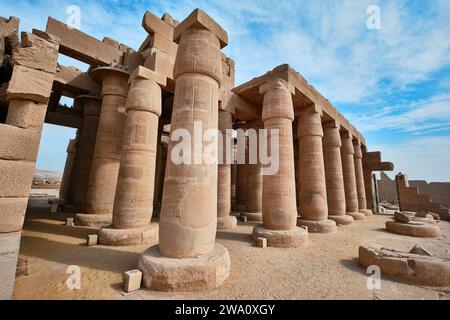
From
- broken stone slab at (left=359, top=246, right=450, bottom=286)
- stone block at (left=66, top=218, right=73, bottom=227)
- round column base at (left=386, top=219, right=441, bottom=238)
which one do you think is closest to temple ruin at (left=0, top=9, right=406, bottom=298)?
stone block at (left=66, top=218, right=73, bottom=227)

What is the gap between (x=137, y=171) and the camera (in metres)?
6.73

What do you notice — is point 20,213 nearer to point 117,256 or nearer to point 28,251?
point 117,256

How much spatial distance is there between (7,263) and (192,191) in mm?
2935

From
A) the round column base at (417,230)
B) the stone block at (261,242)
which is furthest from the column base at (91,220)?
the round column base at (417,230)

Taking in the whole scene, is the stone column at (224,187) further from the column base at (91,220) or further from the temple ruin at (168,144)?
the column base at (91,220)

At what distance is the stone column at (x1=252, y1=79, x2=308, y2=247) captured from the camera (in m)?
6.62


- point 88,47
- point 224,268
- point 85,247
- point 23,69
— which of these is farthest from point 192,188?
point 88,47

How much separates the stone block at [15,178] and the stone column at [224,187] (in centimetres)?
670

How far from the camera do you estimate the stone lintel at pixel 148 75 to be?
23.5 feet

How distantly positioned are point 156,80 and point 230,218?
6.47m

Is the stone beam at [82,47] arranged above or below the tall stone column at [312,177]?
above

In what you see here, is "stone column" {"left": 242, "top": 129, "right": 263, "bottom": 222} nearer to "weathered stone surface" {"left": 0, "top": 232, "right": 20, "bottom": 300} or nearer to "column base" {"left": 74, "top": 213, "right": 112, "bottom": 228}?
"column base" {"left": 74, "top": 213, "right": 112, "bottom": 228}

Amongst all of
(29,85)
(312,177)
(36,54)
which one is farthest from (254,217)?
(36,54)

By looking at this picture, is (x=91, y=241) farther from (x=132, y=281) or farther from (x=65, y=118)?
(x=65, y=118)
